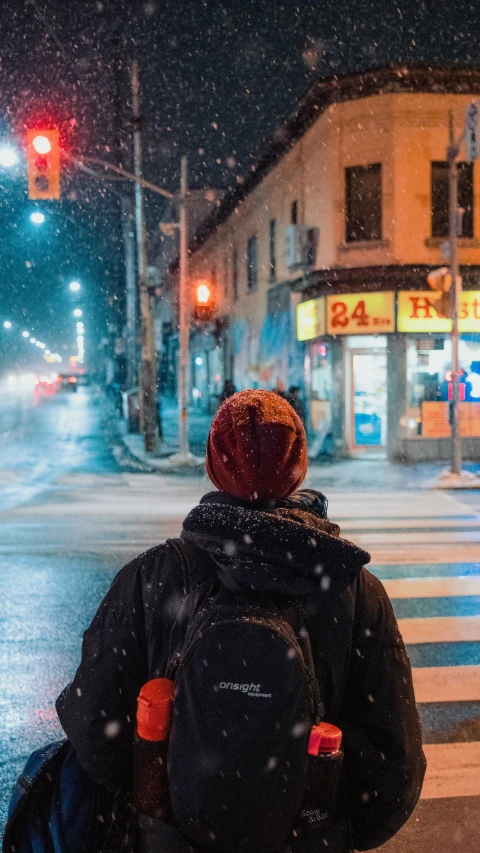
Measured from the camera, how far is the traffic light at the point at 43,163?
14.2m

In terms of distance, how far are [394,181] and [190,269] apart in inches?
955

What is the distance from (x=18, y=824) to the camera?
2006 millimetres

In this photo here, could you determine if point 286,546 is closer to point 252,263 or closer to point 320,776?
point 320,776

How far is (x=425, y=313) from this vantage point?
19.9m

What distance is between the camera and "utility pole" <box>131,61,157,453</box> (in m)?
21.2

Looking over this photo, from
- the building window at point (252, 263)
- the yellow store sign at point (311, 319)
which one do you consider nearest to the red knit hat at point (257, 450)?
the yellow store sign at point (311, 319)

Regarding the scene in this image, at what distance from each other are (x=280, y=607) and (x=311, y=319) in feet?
68.1

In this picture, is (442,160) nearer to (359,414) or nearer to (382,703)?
(359,414)

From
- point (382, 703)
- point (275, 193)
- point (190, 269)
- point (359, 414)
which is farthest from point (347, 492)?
point (190, 269)

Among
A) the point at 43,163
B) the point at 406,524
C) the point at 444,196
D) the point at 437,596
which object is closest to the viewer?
the point at 437,596

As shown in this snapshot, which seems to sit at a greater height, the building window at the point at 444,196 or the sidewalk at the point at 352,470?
the building window at the point at 444,196

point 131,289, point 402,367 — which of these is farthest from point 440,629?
point 131,289

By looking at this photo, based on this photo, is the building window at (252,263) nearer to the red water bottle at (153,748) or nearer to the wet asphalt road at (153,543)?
the wet asphalt road at (153,543)

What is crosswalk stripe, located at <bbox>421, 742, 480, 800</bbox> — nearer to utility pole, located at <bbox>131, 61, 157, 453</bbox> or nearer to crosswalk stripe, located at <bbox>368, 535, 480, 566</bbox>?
crosswalk stripe, located at <bbox>368, 535, 480, 566</bbox>
